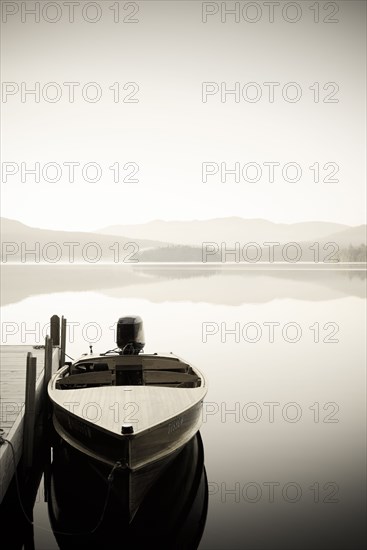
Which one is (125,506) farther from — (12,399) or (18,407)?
(12,399)

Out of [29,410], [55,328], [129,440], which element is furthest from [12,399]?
[55,328]

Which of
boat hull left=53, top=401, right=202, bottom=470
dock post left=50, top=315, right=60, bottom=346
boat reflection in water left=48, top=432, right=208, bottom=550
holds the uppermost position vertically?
dock post left=50, top=315, right=60, bottom=346

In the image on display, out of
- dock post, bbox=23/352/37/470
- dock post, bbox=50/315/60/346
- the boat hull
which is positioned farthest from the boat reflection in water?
dock post, bbox=50/315/60/346

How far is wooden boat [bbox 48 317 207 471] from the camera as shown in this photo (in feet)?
19.3

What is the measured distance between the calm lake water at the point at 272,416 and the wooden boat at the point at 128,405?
108 centimetres

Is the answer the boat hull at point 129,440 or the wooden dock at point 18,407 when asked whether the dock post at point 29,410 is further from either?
the boat hull at point 129,440

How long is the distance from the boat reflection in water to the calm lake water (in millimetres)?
193

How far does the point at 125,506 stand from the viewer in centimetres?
563

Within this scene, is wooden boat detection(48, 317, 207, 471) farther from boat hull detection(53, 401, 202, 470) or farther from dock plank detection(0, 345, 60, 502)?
dock plank detection(0, 345, 60, 502)

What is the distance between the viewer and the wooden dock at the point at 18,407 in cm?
614

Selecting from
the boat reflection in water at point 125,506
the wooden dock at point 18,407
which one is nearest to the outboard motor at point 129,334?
the wooden dock at point 18,407

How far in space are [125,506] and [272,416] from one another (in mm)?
5929

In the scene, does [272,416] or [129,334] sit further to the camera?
[272,416]

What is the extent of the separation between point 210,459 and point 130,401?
2130mm
